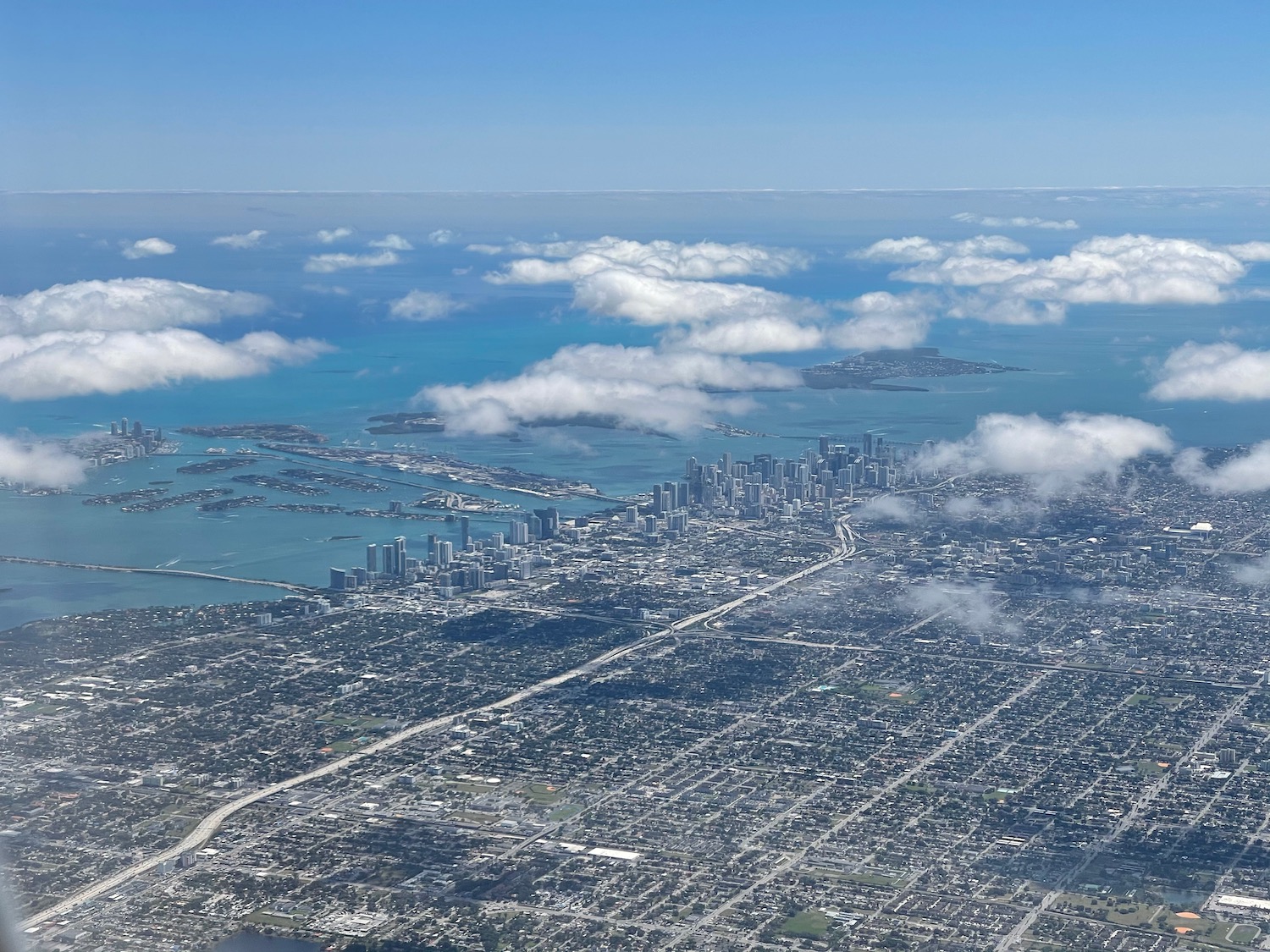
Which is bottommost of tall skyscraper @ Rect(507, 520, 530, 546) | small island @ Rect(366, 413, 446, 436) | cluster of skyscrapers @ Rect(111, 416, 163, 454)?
small island @ Rect(366, 413, 446, 436)

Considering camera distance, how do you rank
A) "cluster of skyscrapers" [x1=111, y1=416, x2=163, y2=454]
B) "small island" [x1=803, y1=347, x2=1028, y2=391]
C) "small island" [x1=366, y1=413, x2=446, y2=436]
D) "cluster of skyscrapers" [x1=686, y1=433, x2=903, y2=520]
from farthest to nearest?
"small island" [x1=803, y1=347, x2=1028, y2=391] → "small island" [x1=366, y1=413, x2=446, y2=436] → "cluster of skyscrapers" [x1=111, y1=416, x2=163, y2=454] → "cluster of skyscrapers" [x1=686, y1=433, x2=903, y2=520]

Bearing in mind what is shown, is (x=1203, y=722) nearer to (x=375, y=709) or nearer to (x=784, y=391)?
(x=375, y=709)

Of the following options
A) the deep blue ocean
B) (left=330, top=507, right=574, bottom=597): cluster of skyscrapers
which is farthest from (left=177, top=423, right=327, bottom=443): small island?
(left=330, top=507, right=574, bottom=597): cluster of skyscrapers

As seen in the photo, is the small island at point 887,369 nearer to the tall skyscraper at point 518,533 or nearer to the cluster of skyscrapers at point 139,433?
the cluster of skyscrapers at point 139,433

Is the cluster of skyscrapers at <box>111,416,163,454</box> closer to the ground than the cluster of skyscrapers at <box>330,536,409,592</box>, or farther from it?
farther from it

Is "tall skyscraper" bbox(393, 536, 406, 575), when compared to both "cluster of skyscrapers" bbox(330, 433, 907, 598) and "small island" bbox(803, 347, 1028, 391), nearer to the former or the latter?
"cluster of skyscrapers" bbox(330, 433, 907, 598)

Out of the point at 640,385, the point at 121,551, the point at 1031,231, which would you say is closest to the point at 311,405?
the point at 640,385

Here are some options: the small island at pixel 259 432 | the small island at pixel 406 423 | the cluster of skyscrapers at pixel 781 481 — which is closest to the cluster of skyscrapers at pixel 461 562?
the cluster of skyscrapers at pixel 781 481

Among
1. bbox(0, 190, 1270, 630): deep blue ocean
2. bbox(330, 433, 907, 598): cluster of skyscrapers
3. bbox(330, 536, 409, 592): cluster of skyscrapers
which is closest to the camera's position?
bbox(330, 536, 409, 592): cluster of skyscrapers
